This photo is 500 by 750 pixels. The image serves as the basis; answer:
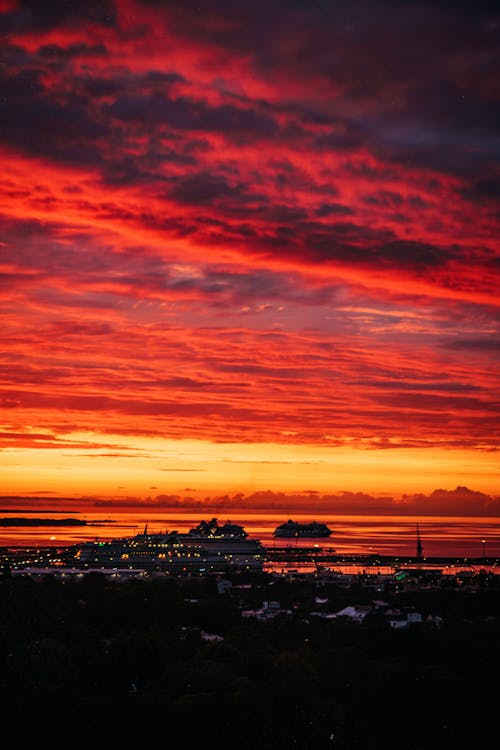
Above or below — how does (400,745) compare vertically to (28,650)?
below

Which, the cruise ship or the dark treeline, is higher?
the dark treeline

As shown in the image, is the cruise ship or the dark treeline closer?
the dark treeline

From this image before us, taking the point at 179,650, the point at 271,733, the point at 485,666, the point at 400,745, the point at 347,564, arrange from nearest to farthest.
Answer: the point at 271,733, the point at 400,745, the point at 485,666, the point at 179,650, the point at 347,564

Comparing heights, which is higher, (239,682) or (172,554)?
(239,682)

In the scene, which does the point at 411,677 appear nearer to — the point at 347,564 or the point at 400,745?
the point at 400,745

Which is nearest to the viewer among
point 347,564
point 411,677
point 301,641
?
point 411,677

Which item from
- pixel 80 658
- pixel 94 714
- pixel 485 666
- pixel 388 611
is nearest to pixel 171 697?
pixel 94 714
